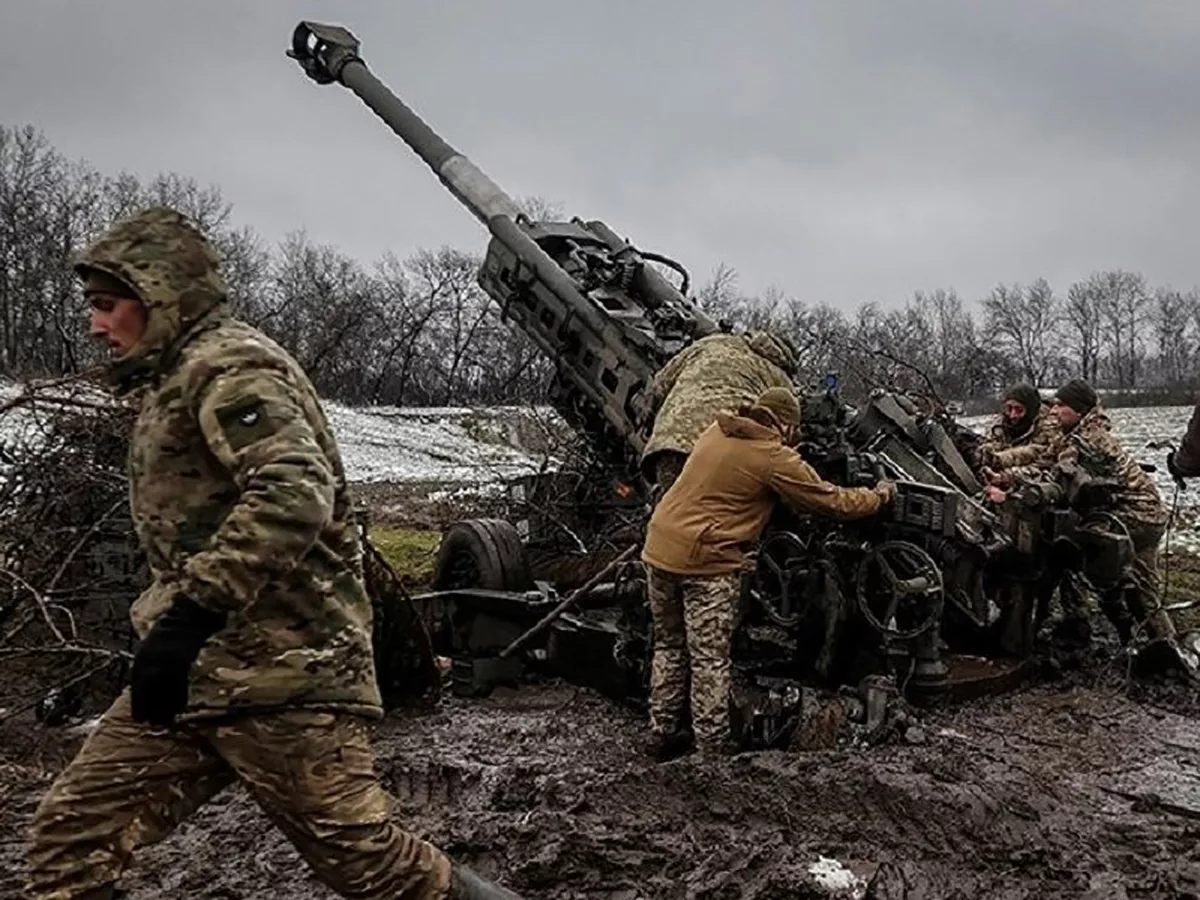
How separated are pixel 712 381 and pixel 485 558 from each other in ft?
6.87

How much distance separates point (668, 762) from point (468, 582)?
2871mm

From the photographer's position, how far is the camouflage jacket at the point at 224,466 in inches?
114

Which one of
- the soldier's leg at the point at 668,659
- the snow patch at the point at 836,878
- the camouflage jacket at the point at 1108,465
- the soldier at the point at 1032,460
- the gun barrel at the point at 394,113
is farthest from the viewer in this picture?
the gun barrel at the point at 394,113

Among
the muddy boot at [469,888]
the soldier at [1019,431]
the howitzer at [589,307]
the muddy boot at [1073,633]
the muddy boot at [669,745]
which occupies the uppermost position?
the howitzer at [589,307]

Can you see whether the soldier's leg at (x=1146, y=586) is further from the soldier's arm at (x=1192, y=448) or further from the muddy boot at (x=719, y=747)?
the soldier's arm at (x=1192, y=448)

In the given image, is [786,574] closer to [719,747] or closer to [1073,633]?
[719,747]

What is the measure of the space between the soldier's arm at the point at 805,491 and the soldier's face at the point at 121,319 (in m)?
3.21

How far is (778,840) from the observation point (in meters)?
4.59

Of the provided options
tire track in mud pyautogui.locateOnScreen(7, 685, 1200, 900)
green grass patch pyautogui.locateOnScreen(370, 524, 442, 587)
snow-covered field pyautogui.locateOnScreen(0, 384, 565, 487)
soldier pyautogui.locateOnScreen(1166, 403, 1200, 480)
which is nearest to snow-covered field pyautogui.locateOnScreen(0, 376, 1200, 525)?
snow-covered field pyautogui.locateOnScreen(0, 384, 565, 487)

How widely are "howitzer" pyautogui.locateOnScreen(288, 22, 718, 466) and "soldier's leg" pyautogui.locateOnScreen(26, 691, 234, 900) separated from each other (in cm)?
511

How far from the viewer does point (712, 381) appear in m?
6.60

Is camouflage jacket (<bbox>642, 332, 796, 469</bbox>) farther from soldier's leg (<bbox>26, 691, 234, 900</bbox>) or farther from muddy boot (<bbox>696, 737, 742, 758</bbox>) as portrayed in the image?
soldier's leg (<bbox>26, 691, 234, 900</bbox>)

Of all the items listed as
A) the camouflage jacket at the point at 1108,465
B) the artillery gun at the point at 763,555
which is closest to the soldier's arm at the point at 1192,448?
the artillery gun at the point at 763,555

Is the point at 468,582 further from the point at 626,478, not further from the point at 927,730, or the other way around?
the point at 927,730
